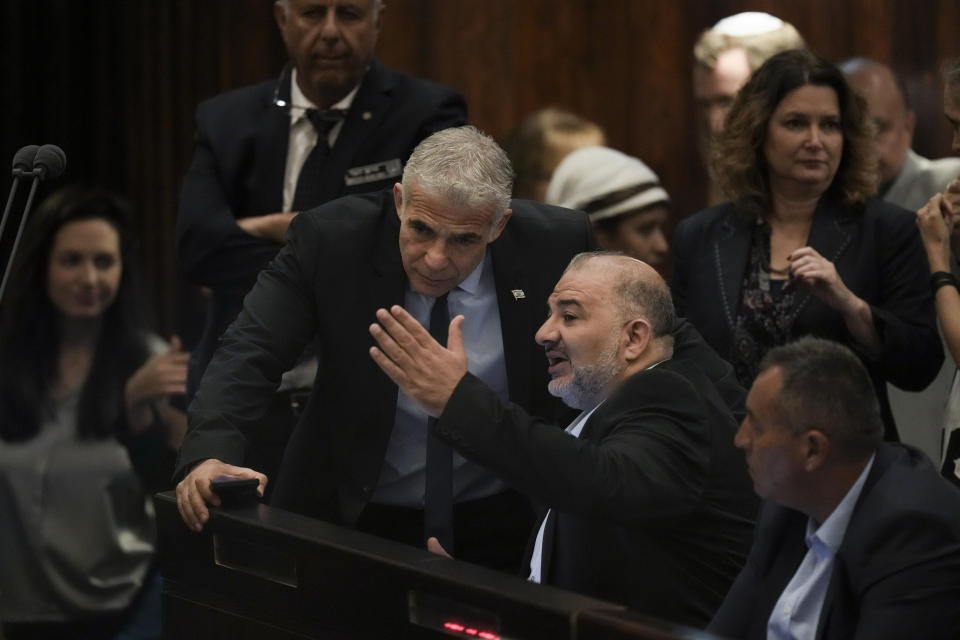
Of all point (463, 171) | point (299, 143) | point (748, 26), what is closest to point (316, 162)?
point (299, 143)

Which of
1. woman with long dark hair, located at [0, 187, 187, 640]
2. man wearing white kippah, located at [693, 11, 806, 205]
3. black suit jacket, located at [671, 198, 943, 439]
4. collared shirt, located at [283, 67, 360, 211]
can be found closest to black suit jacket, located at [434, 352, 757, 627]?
black suit jacket, located at [671, 198, 943, 439]

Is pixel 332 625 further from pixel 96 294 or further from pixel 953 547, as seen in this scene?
pixel 96 294

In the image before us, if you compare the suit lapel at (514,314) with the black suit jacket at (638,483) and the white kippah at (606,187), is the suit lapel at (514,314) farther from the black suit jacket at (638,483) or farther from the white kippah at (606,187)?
the white kippah at (606,187)

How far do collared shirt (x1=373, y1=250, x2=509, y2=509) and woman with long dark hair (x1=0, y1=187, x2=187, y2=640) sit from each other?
→ 156cm

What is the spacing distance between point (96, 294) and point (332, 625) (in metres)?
2.72

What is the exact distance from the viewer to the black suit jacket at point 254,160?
3.46 m

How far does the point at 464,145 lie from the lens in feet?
9.30

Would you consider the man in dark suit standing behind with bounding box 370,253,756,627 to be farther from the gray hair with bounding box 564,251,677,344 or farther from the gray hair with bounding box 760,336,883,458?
the gray hair with bounding box 760,336,883,458

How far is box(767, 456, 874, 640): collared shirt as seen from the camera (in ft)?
7.14

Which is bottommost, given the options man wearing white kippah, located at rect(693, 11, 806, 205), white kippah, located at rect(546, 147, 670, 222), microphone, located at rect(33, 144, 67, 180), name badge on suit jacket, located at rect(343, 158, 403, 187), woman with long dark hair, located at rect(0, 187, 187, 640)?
woman with long dark hair, located at rect(0, 187, 187, 640)

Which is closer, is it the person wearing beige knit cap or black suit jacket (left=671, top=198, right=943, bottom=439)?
black suit jacket (left=671, top=198, right=943, bottom=439)

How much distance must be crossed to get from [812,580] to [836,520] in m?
0.09

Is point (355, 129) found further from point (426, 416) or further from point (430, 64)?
point (430, 64)

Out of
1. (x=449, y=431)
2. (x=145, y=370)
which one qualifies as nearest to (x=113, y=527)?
(x=145, y=370)
